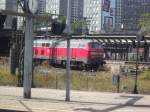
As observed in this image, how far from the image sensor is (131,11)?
393 ft

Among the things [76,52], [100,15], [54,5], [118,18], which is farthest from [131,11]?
[54,5]

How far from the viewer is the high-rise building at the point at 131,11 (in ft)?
380

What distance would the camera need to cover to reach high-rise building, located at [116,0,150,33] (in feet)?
380

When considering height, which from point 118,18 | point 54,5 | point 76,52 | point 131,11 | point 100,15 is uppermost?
point 131,11

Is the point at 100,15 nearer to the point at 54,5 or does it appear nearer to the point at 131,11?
the point at 131,11

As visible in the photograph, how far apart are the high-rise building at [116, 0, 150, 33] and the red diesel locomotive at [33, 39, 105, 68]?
55.5m

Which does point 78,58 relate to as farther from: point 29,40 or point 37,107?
point 37,107

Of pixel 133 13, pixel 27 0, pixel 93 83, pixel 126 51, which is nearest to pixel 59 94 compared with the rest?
pixel 27 0

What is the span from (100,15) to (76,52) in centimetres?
5277

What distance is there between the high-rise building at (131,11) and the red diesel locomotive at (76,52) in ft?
182

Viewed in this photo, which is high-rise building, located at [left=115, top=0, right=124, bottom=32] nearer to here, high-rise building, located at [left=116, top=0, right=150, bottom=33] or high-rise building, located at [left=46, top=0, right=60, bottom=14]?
high-rise building, located at [left=116, top=0, right=150, bottom=33]

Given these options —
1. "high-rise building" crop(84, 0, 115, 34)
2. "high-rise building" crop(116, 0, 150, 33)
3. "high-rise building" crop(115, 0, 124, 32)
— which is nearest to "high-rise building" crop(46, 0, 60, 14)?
"high-rise building" crop(84, 0, 115, 34)

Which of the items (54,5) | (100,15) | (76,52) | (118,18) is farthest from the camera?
(118,18)

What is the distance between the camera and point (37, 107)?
1739 centimetres
